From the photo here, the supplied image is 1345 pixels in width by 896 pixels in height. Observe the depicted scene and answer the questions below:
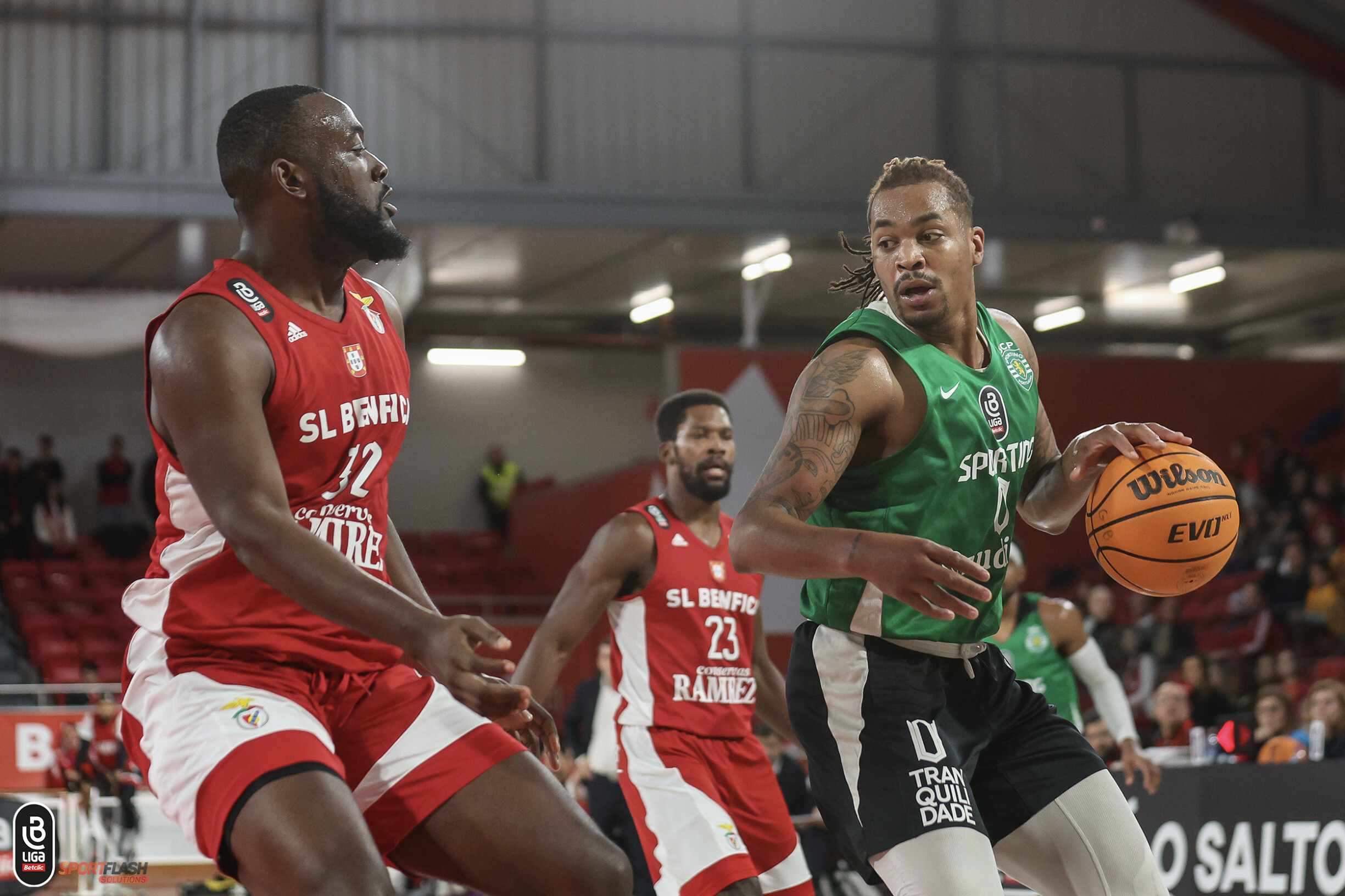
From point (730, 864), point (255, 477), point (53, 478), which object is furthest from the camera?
point (53, 478)

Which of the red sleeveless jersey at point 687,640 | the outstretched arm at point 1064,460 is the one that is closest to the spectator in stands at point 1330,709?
the red sleeveless jersey at point 687,640

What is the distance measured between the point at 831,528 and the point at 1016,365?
1060 mm

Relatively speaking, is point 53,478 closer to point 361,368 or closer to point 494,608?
point 494,608

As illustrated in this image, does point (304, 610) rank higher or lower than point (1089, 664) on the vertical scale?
higher

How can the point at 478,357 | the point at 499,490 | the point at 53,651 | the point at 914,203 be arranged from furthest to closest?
the point at 478,357, the point at 499,490, the point at 53,651, the point at 914,203

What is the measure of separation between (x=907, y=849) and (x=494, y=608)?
17372 millimetres

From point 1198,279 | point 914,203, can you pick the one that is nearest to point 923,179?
point 914,203

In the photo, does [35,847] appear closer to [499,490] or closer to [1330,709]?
[1330,709]

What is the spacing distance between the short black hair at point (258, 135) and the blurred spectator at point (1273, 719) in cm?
791

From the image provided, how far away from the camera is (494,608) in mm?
20688

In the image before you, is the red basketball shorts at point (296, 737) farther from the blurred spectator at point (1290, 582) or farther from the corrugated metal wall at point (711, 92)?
the blurred spectator at point (1290, 582)

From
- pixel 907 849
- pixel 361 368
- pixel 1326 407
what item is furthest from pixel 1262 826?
pixel 1326 407

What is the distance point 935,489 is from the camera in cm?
378

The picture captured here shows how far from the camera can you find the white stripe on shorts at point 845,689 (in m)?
3.78
